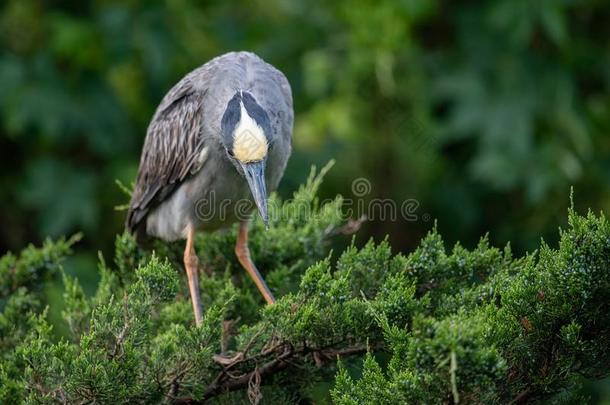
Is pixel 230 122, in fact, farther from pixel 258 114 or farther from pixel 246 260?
pixel 246 260

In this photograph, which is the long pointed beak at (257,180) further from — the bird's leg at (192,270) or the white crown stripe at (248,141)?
the bird's leg at (192,270)

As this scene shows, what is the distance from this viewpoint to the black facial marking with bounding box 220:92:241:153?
4268 mm

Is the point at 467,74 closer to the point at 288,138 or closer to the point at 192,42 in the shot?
the point at 192,42

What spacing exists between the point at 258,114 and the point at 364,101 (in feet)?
12.1

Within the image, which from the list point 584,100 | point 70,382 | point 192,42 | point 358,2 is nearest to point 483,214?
point 584,100

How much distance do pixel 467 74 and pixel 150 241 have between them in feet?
11.0

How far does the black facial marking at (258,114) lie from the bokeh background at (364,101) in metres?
2.86

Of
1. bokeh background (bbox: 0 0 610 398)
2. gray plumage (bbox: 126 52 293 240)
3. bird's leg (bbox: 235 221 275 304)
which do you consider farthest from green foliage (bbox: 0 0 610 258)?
bird's leg (bbox: 235 221 275 304)

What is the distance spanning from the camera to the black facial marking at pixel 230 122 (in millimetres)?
4268

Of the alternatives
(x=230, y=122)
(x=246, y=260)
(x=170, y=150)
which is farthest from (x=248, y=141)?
(x=170, y=150)

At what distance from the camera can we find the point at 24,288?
441cm

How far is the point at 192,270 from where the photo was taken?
4.52 metres

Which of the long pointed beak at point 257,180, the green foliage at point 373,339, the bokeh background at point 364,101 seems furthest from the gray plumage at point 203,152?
the bokeh background at point 364,101

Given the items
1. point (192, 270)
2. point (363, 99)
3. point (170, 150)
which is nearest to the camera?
point (192, 270)
